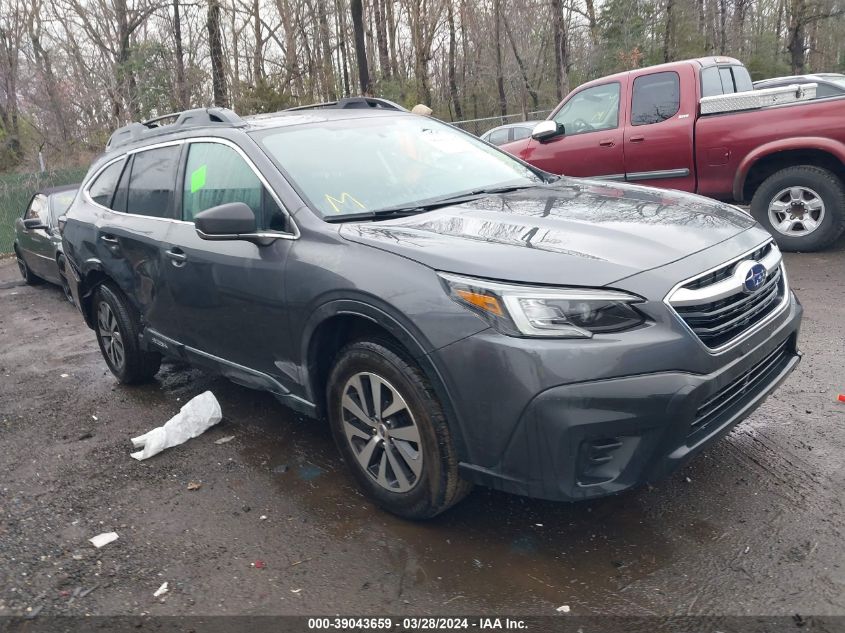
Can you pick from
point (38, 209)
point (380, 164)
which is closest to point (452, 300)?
point (380, 164)

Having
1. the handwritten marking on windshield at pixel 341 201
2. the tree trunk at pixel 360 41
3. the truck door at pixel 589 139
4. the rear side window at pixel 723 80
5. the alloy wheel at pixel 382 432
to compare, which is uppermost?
the tree trunk at pixel 360 41

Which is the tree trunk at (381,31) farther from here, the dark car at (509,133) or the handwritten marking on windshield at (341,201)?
the handwritten marking on windshield at (341,201)

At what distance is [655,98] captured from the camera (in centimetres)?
798

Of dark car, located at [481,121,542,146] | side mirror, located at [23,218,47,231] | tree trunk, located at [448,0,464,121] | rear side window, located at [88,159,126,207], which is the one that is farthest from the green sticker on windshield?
tree trunk, located at [448,0,464,121]

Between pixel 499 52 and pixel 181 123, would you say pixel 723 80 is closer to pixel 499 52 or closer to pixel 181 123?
pixel 181 123

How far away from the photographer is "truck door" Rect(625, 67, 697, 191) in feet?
25.4

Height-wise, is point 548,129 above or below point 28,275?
above

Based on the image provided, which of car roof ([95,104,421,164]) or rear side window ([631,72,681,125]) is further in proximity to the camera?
rear side window ([631,72,681,125])

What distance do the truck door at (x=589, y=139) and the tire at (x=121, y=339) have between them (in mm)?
4939

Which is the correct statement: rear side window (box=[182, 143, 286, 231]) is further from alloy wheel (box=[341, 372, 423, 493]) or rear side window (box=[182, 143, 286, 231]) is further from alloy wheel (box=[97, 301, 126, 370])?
alloy wheel (box=[97, 301, 126, 370])

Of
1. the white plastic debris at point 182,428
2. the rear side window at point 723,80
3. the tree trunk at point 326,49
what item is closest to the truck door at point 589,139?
the rear side window at point 723,80

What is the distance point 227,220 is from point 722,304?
85.5 inches

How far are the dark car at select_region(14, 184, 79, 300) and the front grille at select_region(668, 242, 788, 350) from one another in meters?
7.70

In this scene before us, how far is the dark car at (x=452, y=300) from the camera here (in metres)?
2.64
